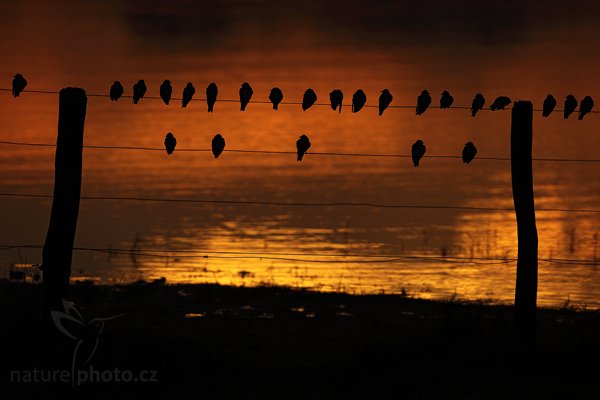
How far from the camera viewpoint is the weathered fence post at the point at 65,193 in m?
12.1

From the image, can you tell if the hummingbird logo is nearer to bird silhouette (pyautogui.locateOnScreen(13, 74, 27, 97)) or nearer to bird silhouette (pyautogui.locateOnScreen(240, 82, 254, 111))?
bird silhouette (pyautogui.locateOnScreen(13, 74, 27, 97))

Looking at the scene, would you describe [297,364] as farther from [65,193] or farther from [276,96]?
[276,96]

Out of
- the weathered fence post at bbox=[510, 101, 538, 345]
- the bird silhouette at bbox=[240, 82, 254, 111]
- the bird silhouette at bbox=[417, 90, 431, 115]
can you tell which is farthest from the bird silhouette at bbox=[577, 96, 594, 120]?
the bird silhouette at bbox=[240, 82, 254, 111]

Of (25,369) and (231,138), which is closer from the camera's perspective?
(25,369)

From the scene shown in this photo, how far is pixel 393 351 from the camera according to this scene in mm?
11852

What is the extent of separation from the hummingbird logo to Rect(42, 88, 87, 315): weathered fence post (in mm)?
233

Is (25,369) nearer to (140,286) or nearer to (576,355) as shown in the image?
(576,355)

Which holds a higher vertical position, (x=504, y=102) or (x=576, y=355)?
(x=504, y=102)

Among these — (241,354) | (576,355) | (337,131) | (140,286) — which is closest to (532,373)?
(576,355)

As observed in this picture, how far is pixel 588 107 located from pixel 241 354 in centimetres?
594

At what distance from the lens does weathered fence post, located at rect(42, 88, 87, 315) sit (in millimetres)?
12094

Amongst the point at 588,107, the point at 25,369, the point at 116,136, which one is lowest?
the point at 25,369

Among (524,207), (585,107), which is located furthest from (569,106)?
(524,207)

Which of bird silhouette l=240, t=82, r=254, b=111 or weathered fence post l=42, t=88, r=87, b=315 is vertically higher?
bird silhouette l=240, t=82, r=254, b=111
